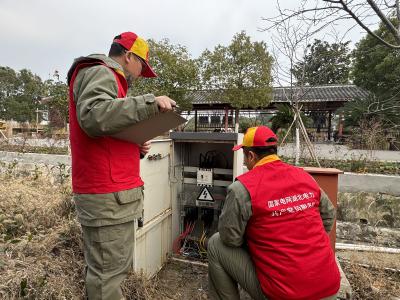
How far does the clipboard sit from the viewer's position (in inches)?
49.7

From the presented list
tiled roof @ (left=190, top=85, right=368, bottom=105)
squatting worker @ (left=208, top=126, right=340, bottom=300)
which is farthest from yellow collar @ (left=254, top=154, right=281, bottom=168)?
tiled roof @ (left=190, top=85, right=368, bottom=105)

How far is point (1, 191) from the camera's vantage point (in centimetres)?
310

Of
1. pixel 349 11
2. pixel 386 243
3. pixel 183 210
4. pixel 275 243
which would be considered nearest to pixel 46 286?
pixel 275 243

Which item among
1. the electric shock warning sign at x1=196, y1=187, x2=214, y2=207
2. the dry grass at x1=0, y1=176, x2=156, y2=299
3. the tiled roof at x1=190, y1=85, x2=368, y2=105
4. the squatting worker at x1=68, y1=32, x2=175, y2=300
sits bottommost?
the dry grass at x1=0, y1=176, x2=156, y2=299

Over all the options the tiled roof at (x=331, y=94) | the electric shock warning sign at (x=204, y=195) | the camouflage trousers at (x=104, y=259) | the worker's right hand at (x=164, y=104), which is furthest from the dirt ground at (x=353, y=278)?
the tiled roof at (x=331, y=94)

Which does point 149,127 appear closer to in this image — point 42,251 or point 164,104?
point 164,104

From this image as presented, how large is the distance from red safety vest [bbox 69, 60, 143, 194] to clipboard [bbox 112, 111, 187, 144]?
0.17 ft

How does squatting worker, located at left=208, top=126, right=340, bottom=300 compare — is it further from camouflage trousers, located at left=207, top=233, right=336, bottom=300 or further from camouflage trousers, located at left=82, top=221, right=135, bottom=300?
camouflage trousers, located at left=82, top=221, right=135, bottom=300

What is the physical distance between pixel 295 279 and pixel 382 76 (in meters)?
14.4

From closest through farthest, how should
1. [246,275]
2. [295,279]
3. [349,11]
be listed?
[295,279] → [246,275] → [349,11]

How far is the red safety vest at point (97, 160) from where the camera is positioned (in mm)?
1253

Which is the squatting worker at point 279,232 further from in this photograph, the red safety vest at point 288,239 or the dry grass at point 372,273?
the dry grass at point 372,273

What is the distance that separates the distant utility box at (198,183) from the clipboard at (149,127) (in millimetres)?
1076

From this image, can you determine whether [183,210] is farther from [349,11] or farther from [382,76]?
[382,76]
